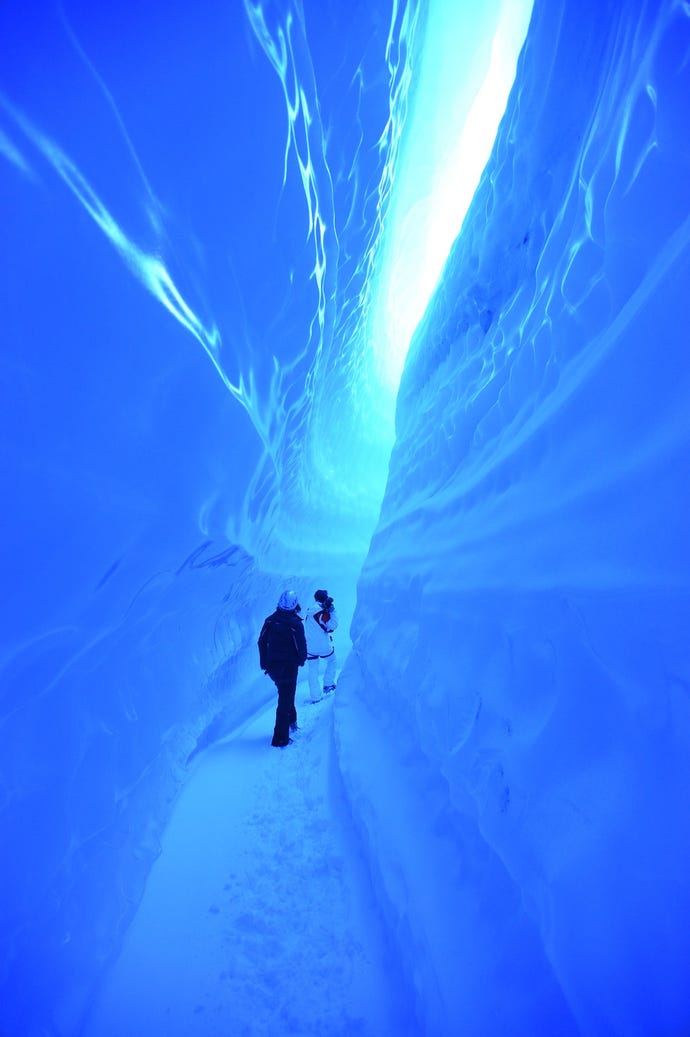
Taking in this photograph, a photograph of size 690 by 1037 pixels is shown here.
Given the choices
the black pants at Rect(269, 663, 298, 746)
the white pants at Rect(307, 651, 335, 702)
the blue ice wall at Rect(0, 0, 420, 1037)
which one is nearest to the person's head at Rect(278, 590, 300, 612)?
the black pants at Rect(269, 663, 298, 746)

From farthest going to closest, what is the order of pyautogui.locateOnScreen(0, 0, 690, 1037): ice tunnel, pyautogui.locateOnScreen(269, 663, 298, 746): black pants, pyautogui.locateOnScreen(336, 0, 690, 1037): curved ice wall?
pyautogui.locateOnScreen(269, 663, 298, 746): black pants
pyautogui.locateOnScreen(0, 0, 690, 1037): ice tunnel
pyautogui.locateOnScreen(336, 0, 690, 1037): curved ice wall

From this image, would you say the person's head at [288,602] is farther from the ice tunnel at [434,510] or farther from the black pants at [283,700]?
the ice tunnel at [434,510]

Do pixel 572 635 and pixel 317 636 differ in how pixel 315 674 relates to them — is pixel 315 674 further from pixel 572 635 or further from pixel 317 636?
pixel 572 635

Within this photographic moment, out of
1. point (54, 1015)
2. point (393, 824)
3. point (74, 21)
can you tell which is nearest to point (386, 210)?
point (74, 21)

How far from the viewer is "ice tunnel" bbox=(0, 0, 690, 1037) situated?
48.6 inches

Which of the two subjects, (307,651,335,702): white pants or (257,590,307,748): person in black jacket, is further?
(307,651,335,702): white pants

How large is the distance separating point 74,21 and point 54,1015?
114 inches

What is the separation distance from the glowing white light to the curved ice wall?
139 cm

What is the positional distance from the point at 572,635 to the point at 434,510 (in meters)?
2.11

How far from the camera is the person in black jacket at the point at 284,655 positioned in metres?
3.75

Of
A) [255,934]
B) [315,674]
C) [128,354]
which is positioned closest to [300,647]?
[315,674]

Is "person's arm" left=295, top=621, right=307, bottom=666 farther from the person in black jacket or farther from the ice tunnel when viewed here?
the ice tunnel

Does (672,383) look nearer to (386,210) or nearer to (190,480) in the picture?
(190,480)

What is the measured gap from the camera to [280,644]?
12.6ft
